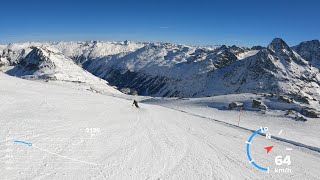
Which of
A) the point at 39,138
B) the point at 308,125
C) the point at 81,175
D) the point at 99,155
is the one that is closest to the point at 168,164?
the point at 99,155

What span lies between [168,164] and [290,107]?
38985 mm

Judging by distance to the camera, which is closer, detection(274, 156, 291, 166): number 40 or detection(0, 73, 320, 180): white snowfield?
detection(0, 73, 320, 180): white snowfield

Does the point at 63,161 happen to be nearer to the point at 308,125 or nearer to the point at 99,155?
the point at 99,155

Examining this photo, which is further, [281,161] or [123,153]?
[281,161]

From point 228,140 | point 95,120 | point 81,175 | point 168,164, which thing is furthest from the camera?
point 95,120

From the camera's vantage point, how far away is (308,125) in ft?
128

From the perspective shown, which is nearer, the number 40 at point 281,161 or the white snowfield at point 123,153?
the white snowfield at point 123,153

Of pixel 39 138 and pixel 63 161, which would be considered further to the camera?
pixel 39 138

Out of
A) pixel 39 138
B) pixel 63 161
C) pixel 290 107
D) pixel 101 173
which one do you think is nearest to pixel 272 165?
pixel 101 173

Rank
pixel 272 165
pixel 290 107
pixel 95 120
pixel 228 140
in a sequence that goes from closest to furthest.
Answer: pixel 272 165
pixel 228 140
pixel 95 120
pixel 290 107

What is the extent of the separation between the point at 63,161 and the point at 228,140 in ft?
38.8

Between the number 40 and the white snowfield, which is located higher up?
the white snowfield

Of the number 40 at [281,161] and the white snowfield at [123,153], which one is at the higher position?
the white snowfield at [123,153]

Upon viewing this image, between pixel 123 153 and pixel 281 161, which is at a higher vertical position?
pixel 123 153
